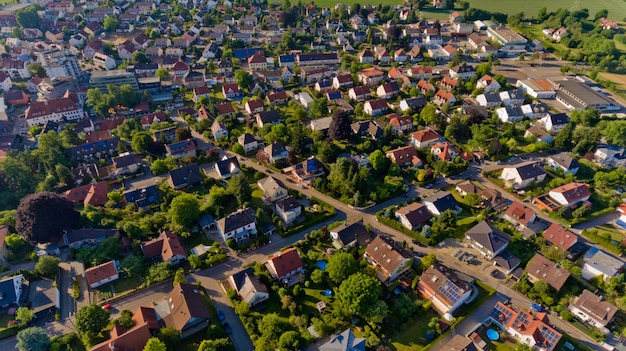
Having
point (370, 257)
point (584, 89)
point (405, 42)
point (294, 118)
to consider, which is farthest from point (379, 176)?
point (405, 42)

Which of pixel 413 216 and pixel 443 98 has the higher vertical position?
pixel 443 98

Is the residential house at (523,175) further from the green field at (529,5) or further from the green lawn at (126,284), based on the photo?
the green field at (529,5)

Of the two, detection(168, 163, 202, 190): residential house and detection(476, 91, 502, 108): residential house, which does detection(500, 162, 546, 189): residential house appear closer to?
detection(476, 91, 502, 108): residential house

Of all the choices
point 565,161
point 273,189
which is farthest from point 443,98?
point 273,189

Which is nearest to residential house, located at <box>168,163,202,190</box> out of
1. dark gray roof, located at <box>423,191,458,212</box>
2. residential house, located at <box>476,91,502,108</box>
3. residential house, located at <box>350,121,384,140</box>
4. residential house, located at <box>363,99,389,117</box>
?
residential house, located at <box>350,121,384,140</box>

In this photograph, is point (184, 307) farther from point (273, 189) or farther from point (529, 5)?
point (529, 5)

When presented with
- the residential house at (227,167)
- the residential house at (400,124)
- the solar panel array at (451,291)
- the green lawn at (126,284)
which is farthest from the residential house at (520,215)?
the green lawn at (126,284)
